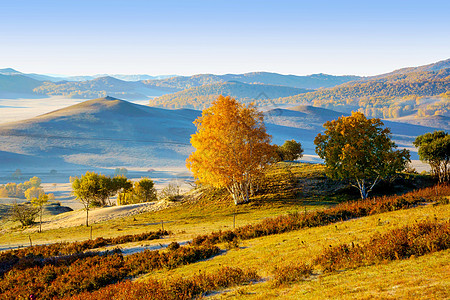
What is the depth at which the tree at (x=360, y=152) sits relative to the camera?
136ft

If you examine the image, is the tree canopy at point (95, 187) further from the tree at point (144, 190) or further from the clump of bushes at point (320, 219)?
the clump of bushes at point (320, 219)

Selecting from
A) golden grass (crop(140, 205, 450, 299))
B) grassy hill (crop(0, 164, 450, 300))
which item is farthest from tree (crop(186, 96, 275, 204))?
golden grass (crop(140, 205, 450, 299))

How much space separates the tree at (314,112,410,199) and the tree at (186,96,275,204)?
9017 mm

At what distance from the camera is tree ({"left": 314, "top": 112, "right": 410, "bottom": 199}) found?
136 ft

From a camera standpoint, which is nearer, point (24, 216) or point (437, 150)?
point (437, 150)

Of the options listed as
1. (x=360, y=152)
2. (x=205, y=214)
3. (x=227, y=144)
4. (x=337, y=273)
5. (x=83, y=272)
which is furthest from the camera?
(x=205, y=214)

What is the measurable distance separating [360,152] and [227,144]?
1674 centimetres

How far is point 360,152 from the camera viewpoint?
41.5 metres

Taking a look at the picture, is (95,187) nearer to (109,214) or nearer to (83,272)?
(109,214)

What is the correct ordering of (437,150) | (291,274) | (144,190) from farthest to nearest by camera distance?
(144,190)
(437,150)
(291,274)

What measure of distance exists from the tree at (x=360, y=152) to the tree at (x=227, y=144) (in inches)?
355

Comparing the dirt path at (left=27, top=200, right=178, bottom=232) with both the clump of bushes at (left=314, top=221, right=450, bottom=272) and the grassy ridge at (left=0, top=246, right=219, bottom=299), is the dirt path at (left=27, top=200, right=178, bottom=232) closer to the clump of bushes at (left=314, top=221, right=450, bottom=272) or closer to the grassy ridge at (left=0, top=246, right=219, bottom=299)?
the grassy ridge at (left=0, top=246, right=219, bottom=299)

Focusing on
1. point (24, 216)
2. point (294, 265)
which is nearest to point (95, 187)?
point (24, 216)

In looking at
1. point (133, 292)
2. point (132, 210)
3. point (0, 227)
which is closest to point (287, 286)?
point (133, 292)
